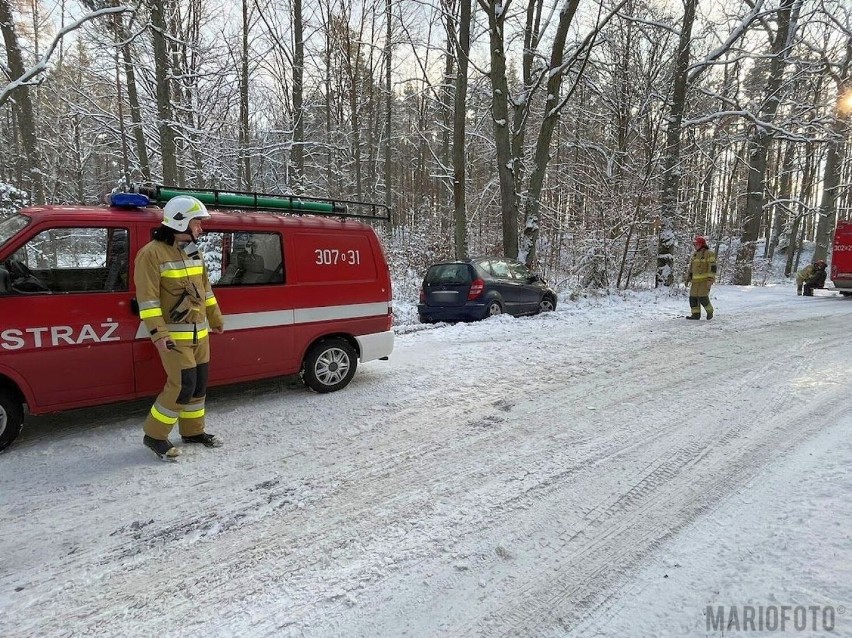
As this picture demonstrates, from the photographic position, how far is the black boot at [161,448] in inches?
153

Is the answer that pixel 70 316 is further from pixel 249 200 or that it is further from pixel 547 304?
pixel 547 304

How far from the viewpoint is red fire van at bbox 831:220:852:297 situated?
16500 mm

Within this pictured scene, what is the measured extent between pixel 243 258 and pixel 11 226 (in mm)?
1849

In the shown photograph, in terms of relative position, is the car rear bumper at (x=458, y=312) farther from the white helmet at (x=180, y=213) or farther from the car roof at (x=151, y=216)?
the white helmet at (x=180, y=213)

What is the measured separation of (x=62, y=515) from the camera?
3.18m

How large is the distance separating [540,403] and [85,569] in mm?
4104

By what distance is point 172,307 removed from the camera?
388 centimetres

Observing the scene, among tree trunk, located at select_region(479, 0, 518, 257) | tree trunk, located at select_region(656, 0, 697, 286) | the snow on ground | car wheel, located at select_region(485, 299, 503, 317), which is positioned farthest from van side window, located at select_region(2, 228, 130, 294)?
tree trunk, located at select_region(656, 0, 697, 286)

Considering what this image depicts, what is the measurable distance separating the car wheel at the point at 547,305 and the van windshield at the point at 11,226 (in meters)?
10.0

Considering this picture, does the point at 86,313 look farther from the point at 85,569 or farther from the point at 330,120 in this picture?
the point at 330,120

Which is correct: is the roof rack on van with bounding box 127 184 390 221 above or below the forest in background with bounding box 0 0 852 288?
below

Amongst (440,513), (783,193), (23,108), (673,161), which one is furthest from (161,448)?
(783,193)

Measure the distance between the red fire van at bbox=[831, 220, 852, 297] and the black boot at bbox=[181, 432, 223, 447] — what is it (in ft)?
67.0

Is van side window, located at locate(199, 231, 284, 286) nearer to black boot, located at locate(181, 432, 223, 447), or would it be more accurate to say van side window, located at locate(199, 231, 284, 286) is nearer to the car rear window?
black boot, located at locate(181, 432, 223, 447)
